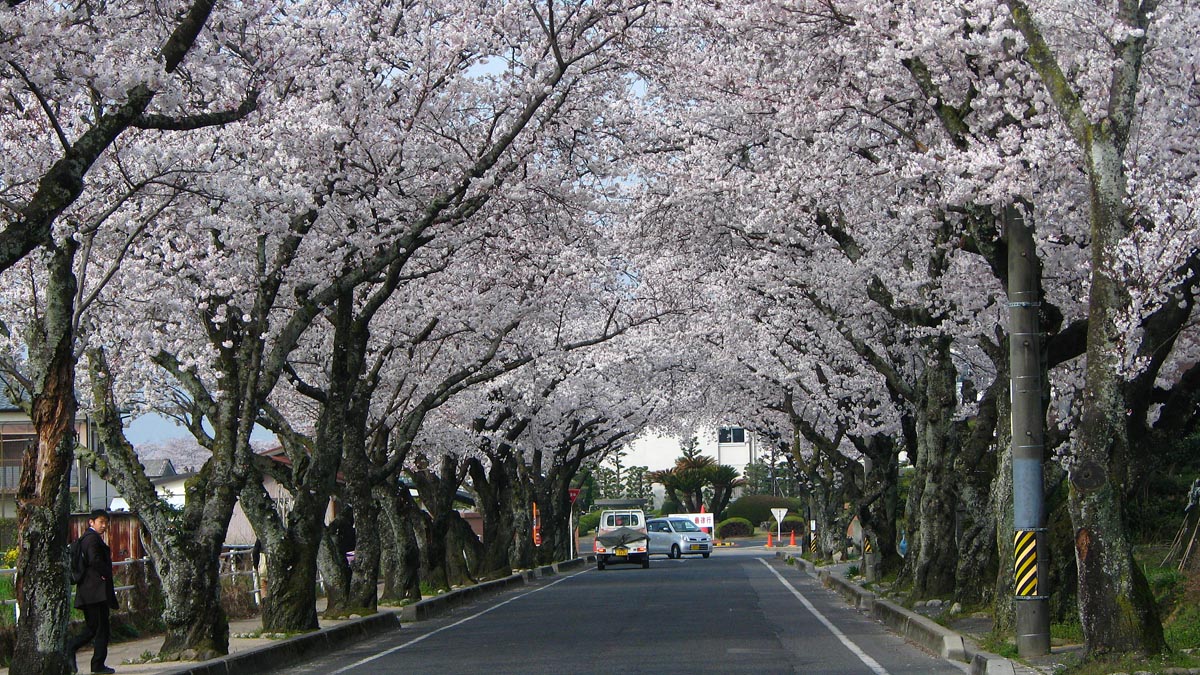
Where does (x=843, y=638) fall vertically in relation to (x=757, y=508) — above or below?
above

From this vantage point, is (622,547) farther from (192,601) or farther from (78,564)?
(78,564)

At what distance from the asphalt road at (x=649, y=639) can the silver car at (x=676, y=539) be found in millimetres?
30772

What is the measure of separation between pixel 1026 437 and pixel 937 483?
8.08 metres

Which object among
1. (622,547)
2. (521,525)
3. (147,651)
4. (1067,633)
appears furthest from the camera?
(622,547)

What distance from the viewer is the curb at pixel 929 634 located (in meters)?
13.7

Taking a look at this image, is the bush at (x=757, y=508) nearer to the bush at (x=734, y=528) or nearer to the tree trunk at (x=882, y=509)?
the bush at (x=734, y=528)

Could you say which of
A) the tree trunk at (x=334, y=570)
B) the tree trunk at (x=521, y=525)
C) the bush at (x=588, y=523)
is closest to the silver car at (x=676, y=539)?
the tree trunk at (x=521, y=525)

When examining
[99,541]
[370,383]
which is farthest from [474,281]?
[99,541]

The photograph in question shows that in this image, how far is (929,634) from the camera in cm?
1762

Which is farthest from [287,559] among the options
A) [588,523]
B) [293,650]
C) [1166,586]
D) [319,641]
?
[588,523]

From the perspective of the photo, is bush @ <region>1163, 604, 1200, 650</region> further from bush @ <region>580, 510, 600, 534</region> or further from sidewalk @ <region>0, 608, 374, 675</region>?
bush @ <region>580, 510, 600, 534</region>

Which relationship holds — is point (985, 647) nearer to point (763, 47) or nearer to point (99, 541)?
point (763, 47)

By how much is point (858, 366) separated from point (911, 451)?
397cm

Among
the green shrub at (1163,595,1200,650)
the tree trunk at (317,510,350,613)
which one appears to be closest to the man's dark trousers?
the tree trunk at (317,510,350,613)
